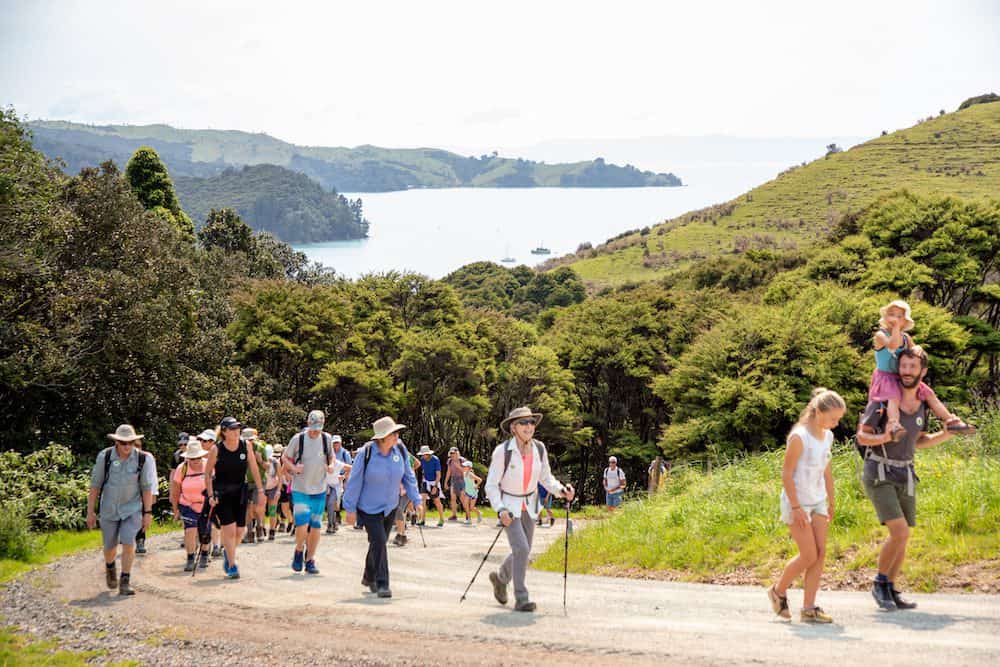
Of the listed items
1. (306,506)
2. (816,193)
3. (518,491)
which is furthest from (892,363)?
(816,193)

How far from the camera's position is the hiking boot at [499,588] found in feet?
28.7

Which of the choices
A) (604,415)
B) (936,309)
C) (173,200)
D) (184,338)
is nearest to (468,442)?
(604,415)

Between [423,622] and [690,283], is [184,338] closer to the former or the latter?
[423,622]

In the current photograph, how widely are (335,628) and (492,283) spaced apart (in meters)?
89.4

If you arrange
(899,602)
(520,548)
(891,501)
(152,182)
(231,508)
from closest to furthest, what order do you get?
(891,501), (899,602), (520,548), (231,508), (152,182)

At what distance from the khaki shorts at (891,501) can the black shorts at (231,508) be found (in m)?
7.65

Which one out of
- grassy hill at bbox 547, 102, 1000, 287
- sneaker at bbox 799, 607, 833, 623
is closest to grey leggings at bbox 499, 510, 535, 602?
sneaker at bbox 799, 607, 833, 623

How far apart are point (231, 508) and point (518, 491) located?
467cm

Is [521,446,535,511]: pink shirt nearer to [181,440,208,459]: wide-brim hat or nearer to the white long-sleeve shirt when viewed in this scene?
the white long-sleeve shirt

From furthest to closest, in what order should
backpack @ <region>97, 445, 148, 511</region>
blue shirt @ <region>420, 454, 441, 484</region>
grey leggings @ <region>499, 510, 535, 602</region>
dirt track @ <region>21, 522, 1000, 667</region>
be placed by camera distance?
blue shirt @ <region>420, 454, 441, 484</region> → backpack @ <region>97, 445, 148, 511</region> → grey leggings @ <region>499, 510, 535, 602</region> → dirt track @ <region>21, 522, 1000, 667</region>

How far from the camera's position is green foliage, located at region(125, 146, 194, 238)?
54250mm

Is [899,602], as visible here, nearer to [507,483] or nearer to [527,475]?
[527,475]

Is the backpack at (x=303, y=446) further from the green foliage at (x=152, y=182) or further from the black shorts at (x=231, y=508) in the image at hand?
the green foliage at (x=152, y=182)

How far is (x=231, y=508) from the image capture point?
11430mm
